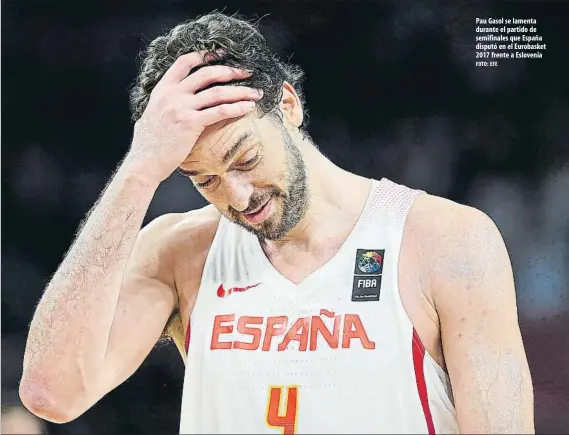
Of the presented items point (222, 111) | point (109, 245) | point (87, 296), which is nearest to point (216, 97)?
point (222, 111)

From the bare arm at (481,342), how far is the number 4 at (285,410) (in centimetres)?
33

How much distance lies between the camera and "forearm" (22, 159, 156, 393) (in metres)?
1.52

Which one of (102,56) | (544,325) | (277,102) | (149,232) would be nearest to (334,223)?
(277,102)

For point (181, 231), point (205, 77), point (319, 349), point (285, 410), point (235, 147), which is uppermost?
point (205, 77)

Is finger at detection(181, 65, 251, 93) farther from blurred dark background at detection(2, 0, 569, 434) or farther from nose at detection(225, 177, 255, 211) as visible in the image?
blurred dark background at detection(2, 0, 569, 434)

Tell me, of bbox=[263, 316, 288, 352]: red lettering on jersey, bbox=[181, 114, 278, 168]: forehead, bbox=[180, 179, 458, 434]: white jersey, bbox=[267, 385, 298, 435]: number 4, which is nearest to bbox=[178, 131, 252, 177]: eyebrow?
bbox=[181, 114, 278, 168]: forehead

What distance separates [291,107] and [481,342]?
63 centimetres

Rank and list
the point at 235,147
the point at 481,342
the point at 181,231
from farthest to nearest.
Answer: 1. the point at 181,231
2. the point at 235,147
3. the point at 481,342

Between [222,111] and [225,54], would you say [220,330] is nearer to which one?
A: [222,111]

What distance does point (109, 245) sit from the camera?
154 cm

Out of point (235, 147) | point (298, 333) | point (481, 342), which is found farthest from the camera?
point (298, 333)

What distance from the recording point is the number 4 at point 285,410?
160cm

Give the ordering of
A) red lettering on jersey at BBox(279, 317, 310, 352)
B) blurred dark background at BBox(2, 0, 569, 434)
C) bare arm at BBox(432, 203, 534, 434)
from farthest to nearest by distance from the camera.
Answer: blurred dark background at BBox(2, 0, 569, 434)
red lettering on jersey at BBox(279, 317, 310, 352)
bare arm at BBox(432, 203, 534, 434)

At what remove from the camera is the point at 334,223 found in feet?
5.53
